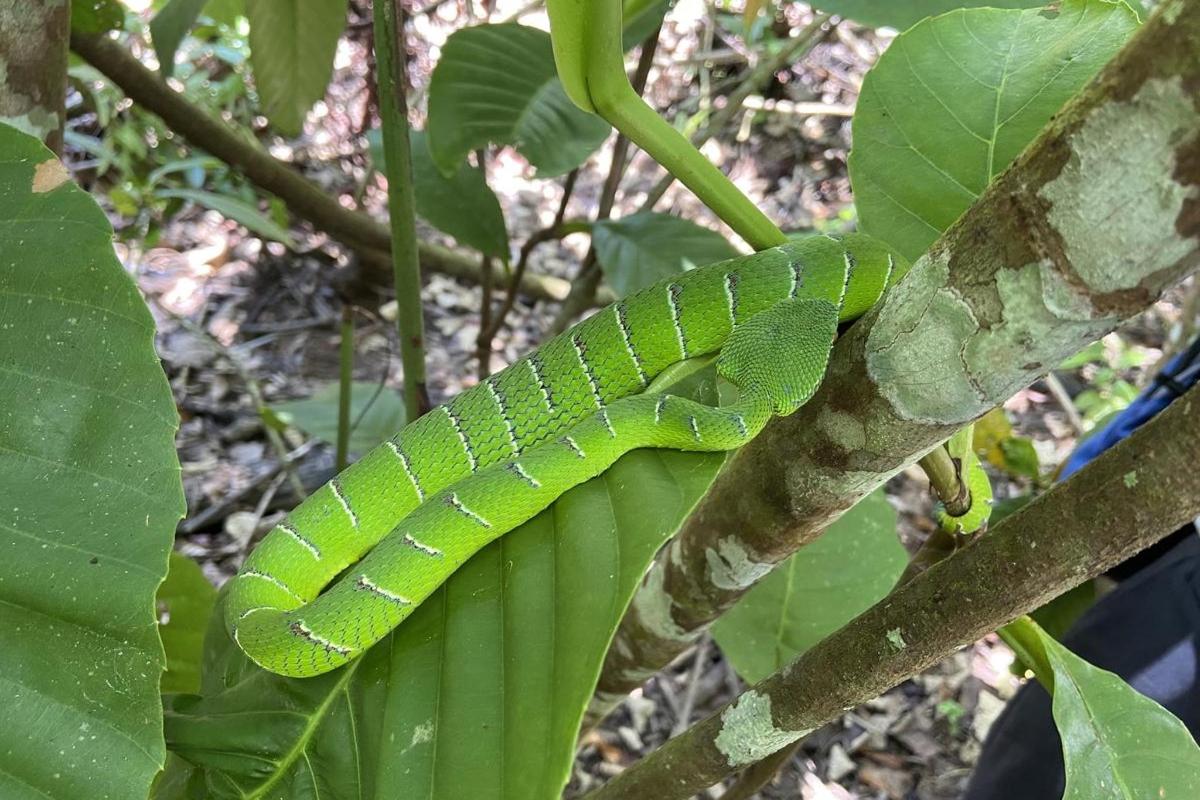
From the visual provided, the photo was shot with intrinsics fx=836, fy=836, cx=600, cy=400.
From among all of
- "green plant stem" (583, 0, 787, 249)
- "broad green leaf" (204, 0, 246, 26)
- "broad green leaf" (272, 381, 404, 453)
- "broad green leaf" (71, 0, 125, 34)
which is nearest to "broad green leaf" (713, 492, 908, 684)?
"green plant stem" (583, 0, 787, 249)

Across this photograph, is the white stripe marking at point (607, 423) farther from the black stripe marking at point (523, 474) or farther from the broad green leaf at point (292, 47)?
the broad green leaf at point (292, 47)

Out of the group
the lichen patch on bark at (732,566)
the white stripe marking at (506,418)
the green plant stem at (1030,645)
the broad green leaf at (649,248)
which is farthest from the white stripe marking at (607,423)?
the broad green leaf at (649,248)

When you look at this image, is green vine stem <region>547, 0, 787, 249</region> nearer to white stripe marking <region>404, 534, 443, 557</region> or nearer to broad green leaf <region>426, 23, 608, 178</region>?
white stripe marking <region>404, 534, 443, 557</region>

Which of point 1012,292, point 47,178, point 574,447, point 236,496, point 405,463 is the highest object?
point 1012,292

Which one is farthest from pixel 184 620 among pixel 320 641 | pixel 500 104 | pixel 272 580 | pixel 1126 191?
pixel 1126 191

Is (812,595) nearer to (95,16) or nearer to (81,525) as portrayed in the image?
(81,525)

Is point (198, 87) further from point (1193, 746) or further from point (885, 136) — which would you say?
point (1193, 746)

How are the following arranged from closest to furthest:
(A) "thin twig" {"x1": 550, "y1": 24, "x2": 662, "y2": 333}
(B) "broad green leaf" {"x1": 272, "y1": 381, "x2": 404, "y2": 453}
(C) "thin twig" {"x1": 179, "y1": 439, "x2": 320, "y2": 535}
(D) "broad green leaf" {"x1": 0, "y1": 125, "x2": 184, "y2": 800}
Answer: (D) "broad green leaf" {"x1": 0, "y1": 125, "x2": 184, "y2": 800} < (A) "thin twig" {"x1": 550, "y1": 24, "x2": 662, "y2": 333} < (B) "broad green leaf" {"x1": 272, "y1": 381, "x2": 404, "y2": 453} < (C) "thin twig" {"x1": 179, "y1": 439, "x2": 320, "y2": 535}
